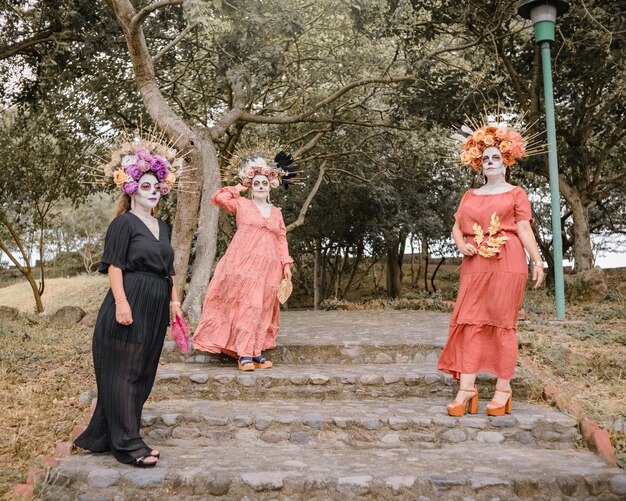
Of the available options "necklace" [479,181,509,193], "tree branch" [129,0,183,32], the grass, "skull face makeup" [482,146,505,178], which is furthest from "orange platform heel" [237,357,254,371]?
"tree branch" [129,0,183,32]

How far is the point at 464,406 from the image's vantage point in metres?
4.49

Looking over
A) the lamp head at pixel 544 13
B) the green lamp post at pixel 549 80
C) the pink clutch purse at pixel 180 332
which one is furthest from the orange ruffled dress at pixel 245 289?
the lamp head at pixel 544 13

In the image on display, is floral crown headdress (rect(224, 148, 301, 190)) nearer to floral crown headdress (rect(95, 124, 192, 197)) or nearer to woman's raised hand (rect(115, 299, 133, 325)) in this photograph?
floral crown headdress (rect(95, 124, 192, 197))

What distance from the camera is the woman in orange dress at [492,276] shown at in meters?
4.46

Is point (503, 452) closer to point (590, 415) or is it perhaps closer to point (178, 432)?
point (590, 415)

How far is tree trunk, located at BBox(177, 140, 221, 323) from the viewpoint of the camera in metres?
7.39

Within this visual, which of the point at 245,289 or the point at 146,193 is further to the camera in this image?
the point at 245,289

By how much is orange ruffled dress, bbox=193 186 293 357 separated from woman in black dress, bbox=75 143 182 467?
1.66 m

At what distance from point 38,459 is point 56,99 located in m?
7.66

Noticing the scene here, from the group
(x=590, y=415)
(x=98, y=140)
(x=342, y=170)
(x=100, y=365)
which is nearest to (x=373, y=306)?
(x=342, y=170)

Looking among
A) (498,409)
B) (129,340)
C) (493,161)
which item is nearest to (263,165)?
(493,161)

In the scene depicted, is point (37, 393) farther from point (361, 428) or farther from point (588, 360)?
point (588, 360)

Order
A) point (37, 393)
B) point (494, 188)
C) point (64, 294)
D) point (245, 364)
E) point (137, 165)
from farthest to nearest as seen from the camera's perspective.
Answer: point (64, 294) < point (245, 364) < point (37, 393) < point (494, 188) < point (137, 165)

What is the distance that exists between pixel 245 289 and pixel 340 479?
2522 millimetres
